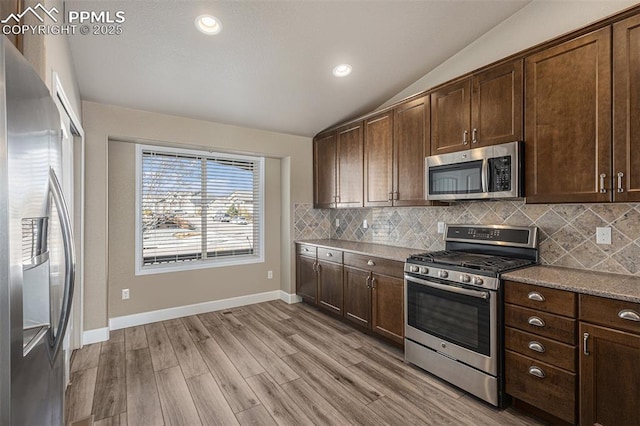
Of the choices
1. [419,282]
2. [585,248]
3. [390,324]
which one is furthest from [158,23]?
[585,248]

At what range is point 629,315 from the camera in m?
1.59

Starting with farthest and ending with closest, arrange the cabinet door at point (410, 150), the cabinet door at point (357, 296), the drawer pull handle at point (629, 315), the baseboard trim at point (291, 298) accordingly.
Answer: the baseboard trim at point (291, 298) → the cabinet door at point (357, 296) → the cabinet door at point (410, 150) → the drawer pull handle at point (629, 315)

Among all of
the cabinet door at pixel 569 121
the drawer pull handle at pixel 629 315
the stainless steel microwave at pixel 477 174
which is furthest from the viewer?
the stainless steel microwave at pixel 477 174

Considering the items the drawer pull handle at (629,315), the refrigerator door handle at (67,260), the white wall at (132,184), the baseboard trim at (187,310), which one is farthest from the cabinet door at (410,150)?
the refrigerator door handle at (67,260)

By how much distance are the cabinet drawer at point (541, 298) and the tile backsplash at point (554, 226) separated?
0.62m

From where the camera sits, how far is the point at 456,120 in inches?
106

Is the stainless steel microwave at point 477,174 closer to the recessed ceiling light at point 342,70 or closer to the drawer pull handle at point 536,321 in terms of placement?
the drawer pull handle at point 536,321

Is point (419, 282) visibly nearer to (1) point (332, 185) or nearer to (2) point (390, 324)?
(2) point (390, 324)

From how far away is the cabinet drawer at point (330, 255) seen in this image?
3.67 meters

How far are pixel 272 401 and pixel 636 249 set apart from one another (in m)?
2.67

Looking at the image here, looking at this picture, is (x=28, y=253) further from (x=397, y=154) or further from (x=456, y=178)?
(x=397, y=154)

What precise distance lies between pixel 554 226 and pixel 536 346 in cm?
98

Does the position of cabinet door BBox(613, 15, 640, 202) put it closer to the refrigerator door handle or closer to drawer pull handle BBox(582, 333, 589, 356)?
drawer pull handle BBox(582, 333, 589, 356)

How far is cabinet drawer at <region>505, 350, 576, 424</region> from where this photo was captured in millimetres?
1807
